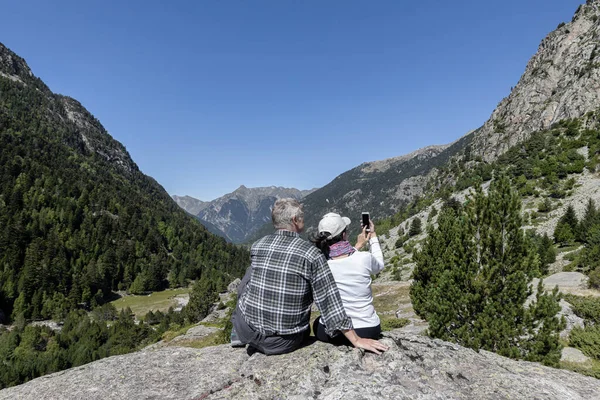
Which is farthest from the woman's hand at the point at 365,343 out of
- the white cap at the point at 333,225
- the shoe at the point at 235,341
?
the shoe at the point at 235,341

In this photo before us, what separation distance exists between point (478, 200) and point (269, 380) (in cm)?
1099

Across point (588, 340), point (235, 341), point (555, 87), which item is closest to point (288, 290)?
point (235, 341)

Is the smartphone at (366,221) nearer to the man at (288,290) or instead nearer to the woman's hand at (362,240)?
the woman's hand at (362,240)

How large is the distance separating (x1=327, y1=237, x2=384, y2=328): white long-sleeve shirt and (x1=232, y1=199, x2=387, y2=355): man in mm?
470

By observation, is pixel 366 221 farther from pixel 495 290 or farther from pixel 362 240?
pixel 495 290

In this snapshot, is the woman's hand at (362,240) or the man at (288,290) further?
the woman's hand at (362,240)

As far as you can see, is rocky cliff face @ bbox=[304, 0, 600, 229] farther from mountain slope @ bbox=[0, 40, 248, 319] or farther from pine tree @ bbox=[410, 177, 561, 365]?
mountain slope @ bbox=[0, 40, 248, 319]

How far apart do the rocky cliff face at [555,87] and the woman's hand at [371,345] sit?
291 ft

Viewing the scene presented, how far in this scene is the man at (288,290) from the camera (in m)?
5.33

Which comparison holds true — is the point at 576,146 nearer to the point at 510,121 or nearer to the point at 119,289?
the point at 510,121

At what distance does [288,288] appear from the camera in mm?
5516

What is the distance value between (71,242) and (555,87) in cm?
18785

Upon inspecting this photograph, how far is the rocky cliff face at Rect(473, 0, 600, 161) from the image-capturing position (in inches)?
2904

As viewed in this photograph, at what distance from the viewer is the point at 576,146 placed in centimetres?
5850
